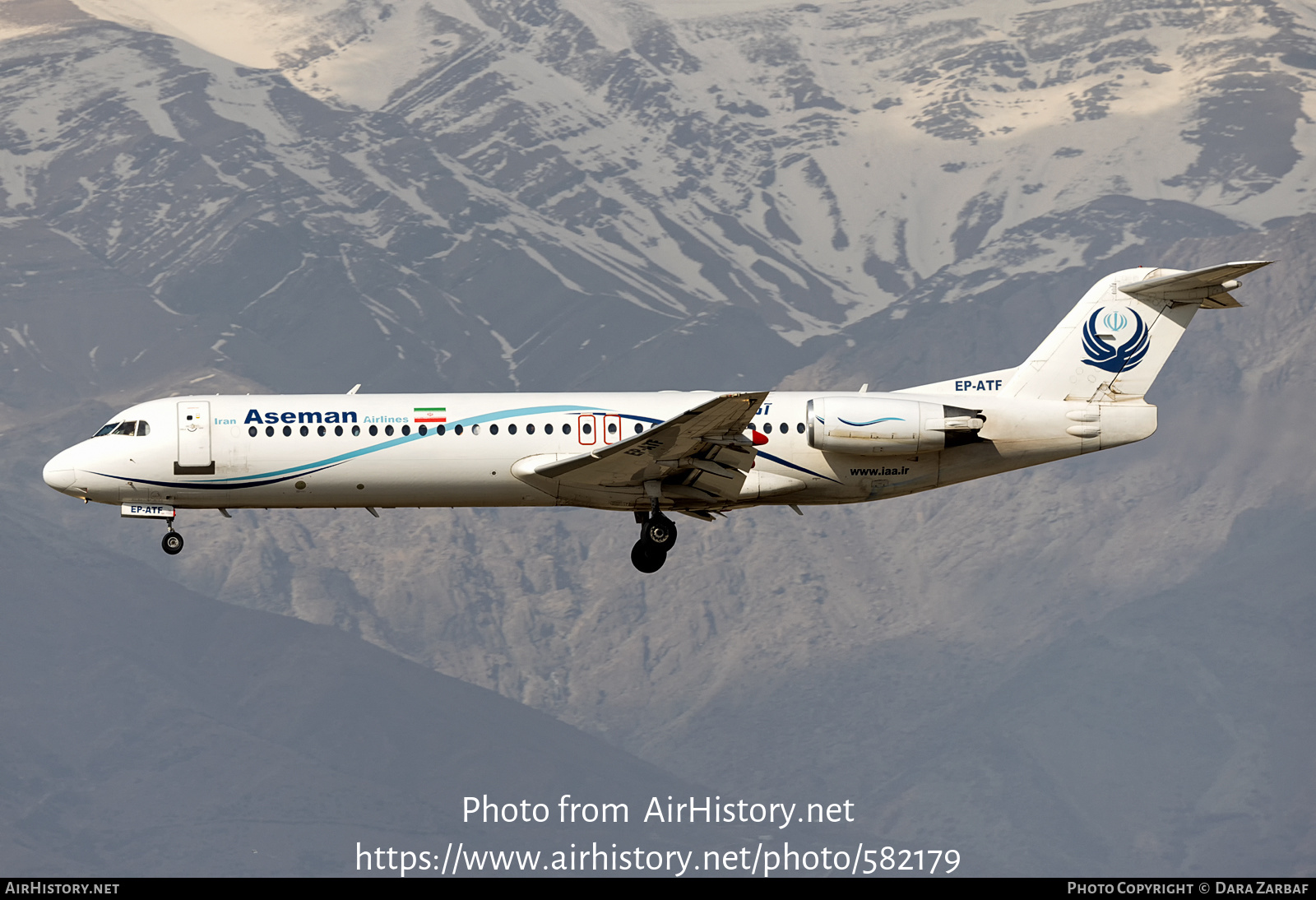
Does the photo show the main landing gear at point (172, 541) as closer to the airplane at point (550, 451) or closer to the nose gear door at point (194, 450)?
the airplane at point (550, 451)

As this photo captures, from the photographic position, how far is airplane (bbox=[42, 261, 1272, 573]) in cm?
4531

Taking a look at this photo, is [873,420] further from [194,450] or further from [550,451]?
[194,450]

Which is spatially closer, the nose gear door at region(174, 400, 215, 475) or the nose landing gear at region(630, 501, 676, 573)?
the nose gear door at region(174, 400, 215, 475)

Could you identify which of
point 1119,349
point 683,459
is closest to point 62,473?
point 683,459

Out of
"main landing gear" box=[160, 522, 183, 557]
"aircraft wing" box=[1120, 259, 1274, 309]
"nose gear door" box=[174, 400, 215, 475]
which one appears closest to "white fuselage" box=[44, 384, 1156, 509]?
"nose gear door" box=[174, 400, 215, 475]

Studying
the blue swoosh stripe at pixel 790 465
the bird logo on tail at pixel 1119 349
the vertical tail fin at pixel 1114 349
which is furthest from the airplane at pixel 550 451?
the bird logo on tail at pixel 1119 349

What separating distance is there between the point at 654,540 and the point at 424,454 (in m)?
5.85

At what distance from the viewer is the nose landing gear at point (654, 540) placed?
4650cm

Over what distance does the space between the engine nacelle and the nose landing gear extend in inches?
161

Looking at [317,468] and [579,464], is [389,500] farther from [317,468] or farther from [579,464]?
[579,464]

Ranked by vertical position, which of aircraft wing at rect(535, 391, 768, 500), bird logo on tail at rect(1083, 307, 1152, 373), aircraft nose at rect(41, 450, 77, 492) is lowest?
aircraft wing at rect(535, 391, 768, 500)

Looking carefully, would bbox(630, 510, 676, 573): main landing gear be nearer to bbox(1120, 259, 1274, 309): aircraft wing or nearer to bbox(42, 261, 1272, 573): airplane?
bbox(42, 261, 1272, 573): airplane

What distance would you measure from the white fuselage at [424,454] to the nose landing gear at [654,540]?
488mm

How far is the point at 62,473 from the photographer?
45.9 m
